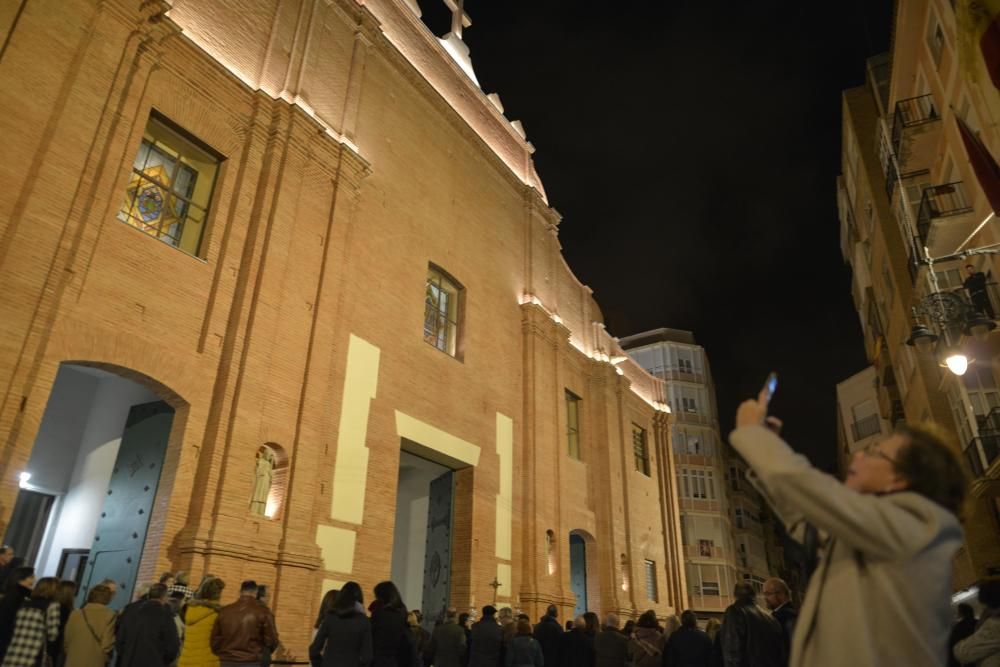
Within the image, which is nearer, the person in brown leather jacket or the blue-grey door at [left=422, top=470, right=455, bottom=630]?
the person in brown leather jacket

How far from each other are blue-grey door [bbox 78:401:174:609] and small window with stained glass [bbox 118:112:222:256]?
2518mm

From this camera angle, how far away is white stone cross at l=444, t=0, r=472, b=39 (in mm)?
19625

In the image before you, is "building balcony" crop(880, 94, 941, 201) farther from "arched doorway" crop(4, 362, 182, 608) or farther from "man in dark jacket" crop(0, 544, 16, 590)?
"man in dark jacket" crop(0, 544, 16, 590)

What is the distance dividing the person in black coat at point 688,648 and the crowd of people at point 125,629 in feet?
12.8

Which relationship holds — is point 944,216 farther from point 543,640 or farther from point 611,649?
point 543,640

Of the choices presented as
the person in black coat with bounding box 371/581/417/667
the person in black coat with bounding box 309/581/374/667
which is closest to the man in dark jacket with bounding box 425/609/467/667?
the person in black coat with bounding box 371/581/417/667

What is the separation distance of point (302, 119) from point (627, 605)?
14.7 meters

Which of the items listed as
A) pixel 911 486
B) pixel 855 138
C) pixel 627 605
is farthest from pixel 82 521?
pixel 855 138

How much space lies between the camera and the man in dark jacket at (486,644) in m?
8.01

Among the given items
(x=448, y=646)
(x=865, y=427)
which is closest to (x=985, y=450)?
(x=448, y=646)

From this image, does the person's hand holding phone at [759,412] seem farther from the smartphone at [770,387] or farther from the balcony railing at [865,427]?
the balcony railing at [865,427]

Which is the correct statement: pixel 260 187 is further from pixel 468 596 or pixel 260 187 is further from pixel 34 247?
pixel 468 596

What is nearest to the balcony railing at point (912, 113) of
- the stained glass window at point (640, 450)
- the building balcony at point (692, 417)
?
the stained glass window at point (640, 450)

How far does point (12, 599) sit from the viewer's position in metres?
5.68
